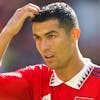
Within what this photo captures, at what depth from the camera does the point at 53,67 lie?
6.69ft

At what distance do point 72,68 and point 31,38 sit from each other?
10.4ft

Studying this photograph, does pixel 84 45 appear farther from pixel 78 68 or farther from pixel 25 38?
pixel 78 68

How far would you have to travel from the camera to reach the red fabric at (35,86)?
2.06 m

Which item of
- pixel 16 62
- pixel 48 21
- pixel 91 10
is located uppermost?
pixel 48 21

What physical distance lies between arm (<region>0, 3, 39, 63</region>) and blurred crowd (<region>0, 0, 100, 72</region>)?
108 inches

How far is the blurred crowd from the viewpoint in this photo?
511cm

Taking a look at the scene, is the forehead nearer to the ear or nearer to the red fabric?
the ear

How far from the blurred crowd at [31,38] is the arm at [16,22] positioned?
9.02ft

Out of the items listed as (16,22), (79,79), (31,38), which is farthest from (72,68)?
(31,38)

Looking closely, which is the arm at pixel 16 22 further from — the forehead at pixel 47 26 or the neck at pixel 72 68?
the neck at pixel 72 68

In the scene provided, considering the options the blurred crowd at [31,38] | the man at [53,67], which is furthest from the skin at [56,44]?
the blurred crowd at [31,38]

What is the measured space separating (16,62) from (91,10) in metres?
1.16

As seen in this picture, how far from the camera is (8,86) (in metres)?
2.16

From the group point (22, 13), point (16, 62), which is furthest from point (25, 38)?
point (22, 13)
